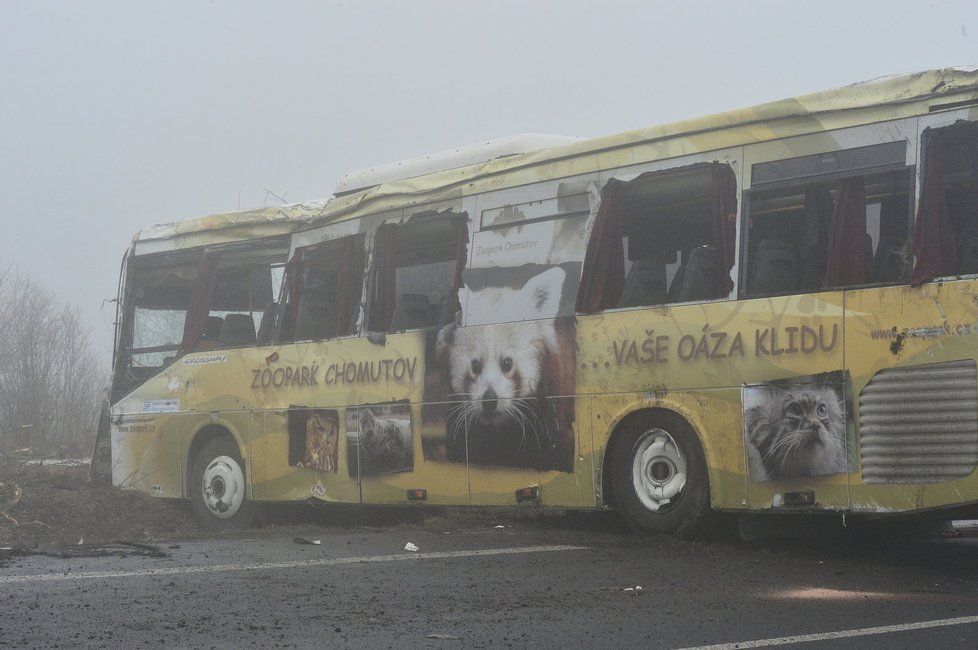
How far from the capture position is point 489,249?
1141 cm

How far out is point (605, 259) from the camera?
1041 centimetres

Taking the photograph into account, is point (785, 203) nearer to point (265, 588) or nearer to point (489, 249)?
point (489, 249)

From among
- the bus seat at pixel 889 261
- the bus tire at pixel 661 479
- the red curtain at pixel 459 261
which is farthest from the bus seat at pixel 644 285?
the red curtain at pixel 459 261

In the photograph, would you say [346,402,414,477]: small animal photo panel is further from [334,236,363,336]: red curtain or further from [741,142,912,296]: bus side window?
[741,142,912,296]: bus side window

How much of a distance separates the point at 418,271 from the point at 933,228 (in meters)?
5.37

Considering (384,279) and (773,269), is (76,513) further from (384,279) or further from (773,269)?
(773,269)

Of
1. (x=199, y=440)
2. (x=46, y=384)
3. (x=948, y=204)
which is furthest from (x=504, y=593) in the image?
(x=46, y=384)

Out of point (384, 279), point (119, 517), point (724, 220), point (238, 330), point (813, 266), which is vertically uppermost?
point (724, 220)

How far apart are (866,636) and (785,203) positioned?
413 cm

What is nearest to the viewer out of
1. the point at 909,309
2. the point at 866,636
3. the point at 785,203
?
the point at 866,636

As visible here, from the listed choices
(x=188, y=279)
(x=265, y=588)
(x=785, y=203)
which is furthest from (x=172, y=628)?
(x=188, y=279)

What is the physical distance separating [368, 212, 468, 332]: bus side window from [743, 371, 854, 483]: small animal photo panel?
3.51 metres

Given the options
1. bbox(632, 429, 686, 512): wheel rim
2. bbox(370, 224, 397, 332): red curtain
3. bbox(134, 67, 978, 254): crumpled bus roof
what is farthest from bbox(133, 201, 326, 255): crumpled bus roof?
bbox(632, 429, 686, 512): wheel rim

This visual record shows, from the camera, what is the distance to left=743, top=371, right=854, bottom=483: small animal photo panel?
339 inches
